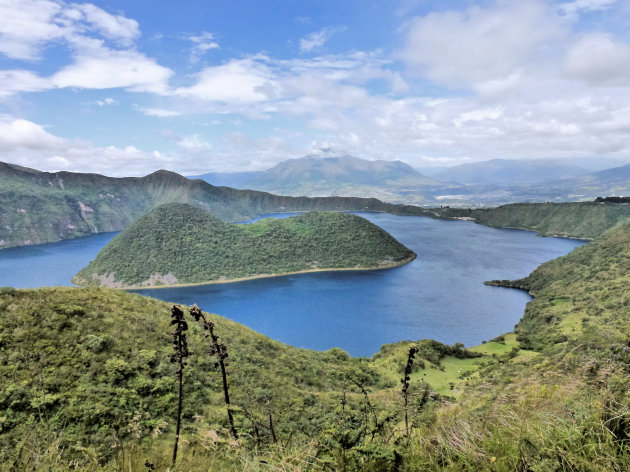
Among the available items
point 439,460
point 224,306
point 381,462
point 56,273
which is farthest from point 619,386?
point 56,273

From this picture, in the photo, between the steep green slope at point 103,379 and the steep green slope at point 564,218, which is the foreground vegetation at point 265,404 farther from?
the steep green slope at point 564,218

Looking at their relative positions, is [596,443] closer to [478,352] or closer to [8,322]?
[8,322]

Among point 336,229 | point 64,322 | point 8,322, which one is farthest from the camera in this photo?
point 336,229

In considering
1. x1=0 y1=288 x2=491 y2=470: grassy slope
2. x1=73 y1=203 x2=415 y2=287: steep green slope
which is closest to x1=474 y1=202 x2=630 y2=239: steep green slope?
x1=73 y1=203 x2=415 y2=287: steep green slope

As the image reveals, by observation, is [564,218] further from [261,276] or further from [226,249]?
[226,249]

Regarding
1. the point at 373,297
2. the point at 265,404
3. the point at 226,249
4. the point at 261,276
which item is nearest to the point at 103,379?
the point at 265,404

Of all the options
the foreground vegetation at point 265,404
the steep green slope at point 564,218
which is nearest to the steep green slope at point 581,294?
the foreground vegetation at point 265,404
